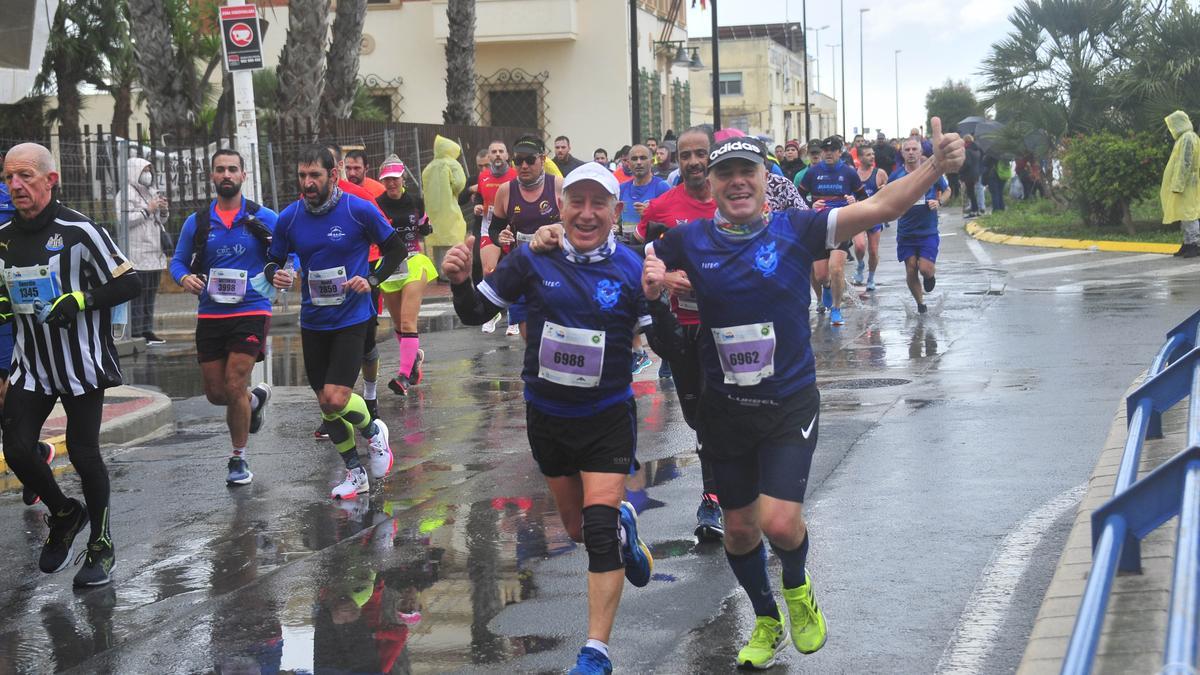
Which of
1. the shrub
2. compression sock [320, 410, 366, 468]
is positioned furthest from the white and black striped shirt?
the shrub

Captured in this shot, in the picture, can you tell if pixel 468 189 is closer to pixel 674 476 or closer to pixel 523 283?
pixel 674 476

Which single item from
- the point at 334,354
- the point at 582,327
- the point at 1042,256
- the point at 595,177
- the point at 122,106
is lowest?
the point at 1042,256

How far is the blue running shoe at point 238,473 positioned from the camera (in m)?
9.32

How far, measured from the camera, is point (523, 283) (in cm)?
569

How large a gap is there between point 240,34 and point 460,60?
15.1m

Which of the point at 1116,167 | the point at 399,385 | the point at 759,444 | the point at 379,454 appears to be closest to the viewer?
the point at 759,444

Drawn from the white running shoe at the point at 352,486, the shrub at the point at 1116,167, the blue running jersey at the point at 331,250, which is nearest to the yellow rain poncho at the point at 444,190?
the blue running jersey at the point at 331,250

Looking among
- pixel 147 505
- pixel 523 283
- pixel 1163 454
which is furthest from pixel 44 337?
pixel 1163 454

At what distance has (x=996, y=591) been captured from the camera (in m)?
6.16

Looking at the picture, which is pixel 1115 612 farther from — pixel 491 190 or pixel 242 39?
pixel 242 39

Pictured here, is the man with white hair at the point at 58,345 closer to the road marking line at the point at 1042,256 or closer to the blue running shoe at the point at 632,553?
the blue running shoe at the point at 632,553

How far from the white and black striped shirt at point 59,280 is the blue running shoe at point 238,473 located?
7.20 ft

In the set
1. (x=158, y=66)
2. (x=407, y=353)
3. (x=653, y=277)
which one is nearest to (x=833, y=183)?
(x=407, y=353)

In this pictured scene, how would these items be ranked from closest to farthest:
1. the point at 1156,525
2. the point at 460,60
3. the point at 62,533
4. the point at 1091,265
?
1. the point at 1156,525
2. the point at 62,533
3. the point at 1091,265
4. the point at 460,60
